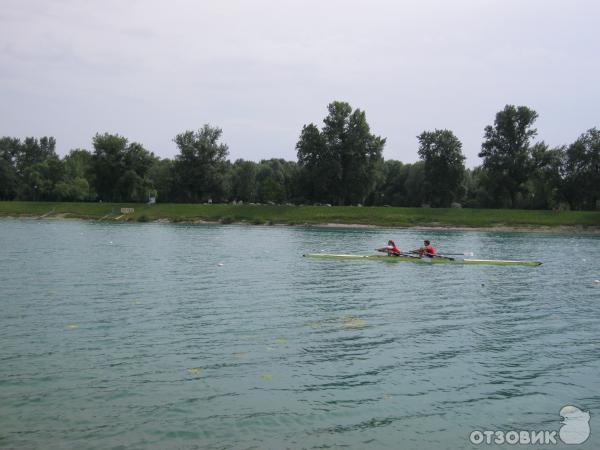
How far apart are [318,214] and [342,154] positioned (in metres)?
19.2

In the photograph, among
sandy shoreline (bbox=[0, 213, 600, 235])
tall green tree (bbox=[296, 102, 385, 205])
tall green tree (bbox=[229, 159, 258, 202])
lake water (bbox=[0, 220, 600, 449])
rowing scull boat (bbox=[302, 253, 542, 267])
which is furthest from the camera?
tall green tree (bbox=[229, 159, 258, 202])

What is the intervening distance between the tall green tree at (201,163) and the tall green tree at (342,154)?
17811 mm

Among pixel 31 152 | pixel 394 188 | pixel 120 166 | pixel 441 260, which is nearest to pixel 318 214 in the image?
pixel 120 166

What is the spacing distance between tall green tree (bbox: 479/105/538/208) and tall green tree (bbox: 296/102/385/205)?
20.8m

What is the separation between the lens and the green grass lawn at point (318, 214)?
8906cm

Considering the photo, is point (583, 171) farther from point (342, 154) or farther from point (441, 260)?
point (441, 260)

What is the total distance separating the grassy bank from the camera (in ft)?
291

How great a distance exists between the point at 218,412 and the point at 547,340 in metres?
11.3

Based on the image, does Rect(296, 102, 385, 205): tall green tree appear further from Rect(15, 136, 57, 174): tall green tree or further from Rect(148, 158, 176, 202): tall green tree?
Rect(15, 136, 57, 174): tall green tree

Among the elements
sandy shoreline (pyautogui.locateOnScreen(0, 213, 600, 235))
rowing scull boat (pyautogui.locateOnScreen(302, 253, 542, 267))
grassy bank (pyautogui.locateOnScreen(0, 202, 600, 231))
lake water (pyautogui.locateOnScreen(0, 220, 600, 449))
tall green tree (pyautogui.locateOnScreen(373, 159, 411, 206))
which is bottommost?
lake water (pyautogui.locateOnScreen(0, 220, 600, 449))

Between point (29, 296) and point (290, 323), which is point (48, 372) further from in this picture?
point (29, 296)

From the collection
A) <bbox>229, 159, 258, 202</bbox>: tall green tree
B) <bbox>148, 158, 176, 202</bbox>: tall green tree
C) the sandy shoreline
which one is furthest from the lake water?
<bbox>229, 159, 258, 202</bbox>: tall green tree

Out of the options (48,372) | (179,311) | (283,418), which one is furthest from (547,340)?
(48,372)

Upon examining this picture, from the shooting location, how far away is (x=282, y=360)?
47.9ft
